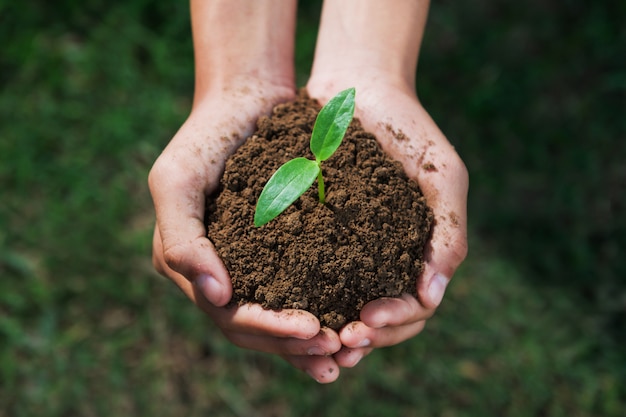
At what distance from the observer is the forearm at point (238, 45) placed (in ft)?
6.05

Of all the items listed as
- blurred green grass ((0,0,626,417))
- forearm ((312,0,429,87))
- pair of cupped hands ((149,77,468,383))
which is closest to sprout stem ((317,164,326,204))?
pair of cupped hands ((149,77,468,383))

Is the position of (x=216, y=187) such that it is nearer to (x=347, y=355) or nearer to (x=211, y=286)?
(x=211, y=286)

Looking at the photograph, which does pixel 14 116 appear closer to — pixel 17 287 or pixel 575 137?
pixel 17 287

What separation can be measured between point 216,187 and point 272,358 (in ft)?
3.46

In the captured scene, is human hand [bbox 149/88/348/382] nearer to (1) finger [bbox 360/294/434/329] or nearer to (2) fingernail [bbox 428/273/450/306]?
(1) finger [bbox 360/294/434/329]

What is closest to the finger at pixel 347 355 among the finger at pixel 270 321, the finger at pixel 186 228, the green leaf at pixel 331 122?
the finger at pixel 270 321

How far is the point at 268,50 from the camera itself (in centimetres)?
191

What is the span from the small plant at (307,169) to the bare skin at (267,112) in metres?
0.24

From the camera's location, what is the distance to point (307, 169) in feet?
4.67

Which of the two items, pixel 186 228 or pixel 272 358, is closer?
pixel 186 228

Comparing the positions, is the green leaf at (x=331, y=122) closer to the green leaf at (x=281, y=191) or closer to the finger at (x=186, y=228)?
the green leaf at (x=281, y=191)

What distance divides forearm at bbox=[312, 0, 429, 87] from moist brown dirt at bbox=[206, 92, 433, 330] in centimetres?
35

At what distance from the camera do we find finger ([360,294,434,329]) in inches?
58.9

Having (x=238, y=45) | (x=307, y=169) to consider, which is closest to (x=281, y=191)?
(x=307, y=169)
